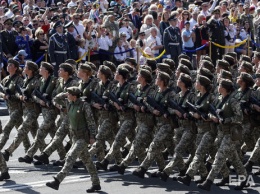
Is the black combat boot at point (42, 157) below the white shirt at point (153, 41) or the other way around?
below

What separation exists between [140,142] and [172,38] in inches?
367

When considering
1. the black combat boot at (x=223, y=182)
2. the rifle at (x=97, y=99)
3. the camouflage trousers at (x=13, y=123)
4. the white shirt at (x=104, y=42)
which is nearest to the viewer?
the black combat boot at (x=223, y=182)

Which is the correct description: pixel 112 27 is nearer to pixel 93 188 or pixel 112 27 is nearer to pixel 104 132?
pixel 104 132

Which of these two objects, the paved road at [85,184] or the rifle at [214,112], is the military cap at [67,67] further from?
the rifle at [214,112]

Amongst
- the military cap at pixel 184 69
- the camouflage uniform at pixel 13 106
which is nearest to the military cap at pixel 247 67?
the military cap at pixel 184 69

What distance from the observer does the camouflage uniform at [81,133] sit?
1558 centimetres

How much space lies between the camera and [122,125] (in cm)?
1756

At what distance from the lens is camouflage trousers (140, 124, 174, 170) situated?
16622 millimetres

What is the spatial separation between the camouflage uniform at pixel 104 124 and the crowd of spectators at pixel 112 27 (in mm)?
6441

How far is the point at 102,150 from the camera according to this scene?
1766 centimetres

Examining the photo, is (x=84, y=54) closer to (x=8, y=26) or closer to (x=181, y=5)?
(x=8, y=26)

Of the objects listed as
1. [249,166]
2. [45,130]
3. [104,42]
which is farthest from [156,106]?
[104,42]

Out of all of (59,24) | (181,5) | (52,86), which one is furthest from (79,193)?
(181,5)

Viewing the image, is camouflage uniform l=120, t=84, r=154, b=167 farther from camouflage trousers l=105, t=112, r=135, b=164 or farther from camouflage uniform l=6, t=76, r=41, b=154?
camouflage uniform l=6, t=76, r=41, b=154
